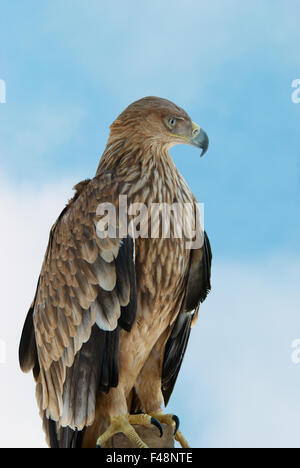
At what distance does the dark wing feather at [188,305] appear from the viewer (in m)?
4.17

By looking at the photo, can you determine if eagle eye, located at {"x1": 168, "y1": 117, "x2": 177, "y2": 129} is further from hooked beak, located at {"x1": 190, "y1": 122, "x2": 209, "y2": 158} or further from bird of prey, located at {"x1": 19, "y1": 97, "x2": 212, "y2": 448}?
→ hooked beak, located at {"x1": 190, "y1": 122, "x2": 209, "y2": 158}

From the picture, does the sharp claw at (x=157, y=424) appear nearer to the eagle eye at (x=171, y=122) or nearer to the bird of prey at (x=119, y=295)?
the bird of prey at (x=119, y=295)

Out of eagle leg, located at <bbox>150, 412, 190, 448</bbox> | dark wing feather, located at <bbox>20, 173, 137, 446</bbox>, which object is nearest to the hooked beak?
dark wing feather, located at <bbox>20, 173, 137, 446</bbox>

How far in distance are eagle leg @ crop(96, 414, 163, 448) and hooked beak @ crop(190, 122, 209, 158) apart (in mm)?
1759

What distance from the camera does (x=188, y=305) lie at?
4211mm

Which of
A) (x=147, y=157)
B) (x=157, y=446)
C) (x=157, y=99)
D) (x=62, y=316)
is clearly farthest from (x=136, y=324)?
(x=157, y=99)

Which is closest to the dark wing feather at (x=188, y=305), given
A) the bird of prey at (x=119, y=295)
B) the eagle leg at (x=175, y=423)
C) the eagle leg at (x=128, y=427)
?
the bird of prey at (x=119, y=295)

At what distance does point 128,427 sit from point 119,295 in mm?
767

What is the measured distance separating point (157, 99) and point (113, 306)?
1433mm

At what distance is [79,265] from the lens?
3.84 metres

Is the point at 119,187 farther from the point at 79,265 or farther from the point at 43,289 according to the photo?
the point at 43,289

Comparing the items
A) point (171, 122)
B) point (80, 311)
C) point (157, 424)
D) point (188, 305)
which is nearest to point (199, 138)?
point (171, 122)
